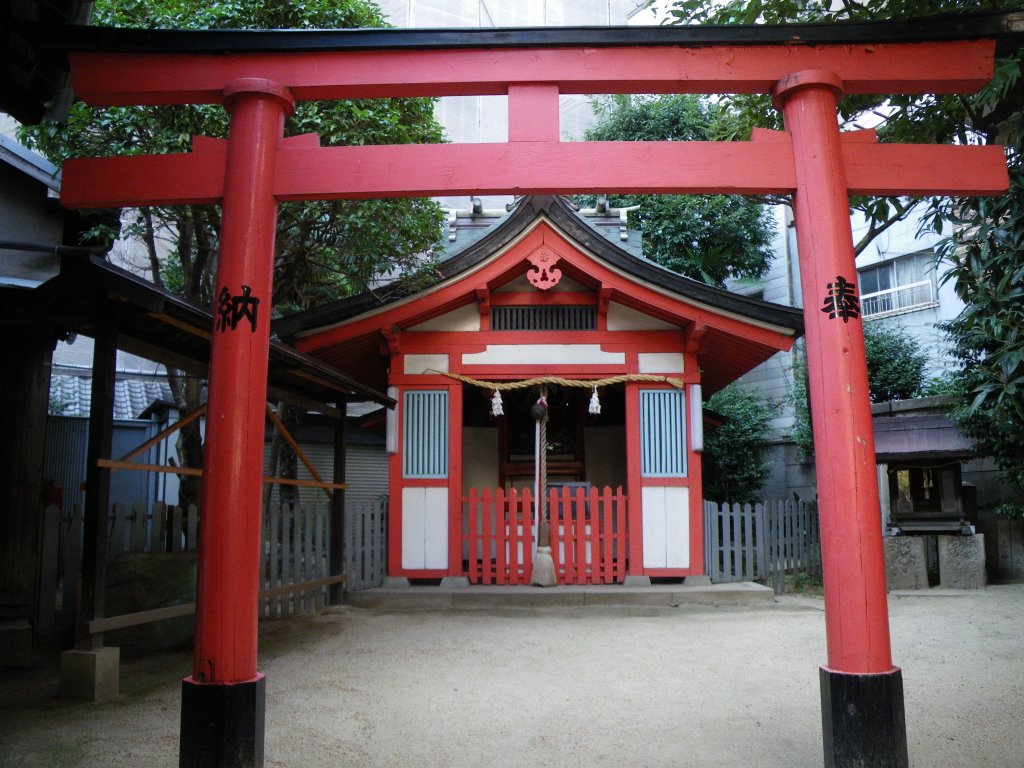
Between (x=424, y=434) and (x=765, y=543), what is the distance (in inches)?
214

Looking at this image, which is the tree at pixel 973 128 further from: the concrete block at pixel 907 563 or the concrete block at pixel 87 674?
the concrete block at pixel 87 674

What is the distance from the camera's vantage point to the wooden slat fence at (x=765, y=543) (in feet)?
39.0

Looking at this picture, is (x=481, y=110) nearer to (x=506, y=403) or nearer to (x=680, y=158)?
(x=506, y=403)

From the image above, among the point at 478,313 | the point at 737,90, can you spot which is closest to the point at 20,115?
the point at 737,90

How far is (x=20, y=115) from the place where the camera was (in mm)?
5301

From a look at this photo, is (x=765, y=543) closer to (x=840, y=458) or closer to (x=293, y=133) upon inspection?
(x=840, y=458)

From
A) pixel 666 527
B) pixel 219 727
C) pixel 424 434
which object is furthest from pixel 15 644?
pixel 666 527

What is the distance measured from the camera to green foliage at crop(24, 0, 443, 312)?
9.32 m

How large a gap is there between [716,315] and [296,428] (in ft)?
25.5

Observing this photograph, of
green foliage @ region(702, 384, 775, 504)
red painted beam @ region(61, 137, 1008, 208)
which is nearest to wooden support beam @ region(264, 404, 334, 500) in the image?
red painted beam @ region(61, 137, 1008, 208)

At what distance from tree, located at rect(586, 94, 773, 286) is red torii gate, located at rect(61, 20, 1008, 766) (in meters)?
13.5

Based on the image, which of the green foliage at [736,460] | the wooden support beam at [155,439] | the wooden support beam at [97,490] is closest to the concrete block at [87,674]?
the wooden support beam at [97,490]

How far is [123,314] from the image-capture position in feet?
20.5

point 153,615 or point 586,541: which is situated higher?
point 586,541
